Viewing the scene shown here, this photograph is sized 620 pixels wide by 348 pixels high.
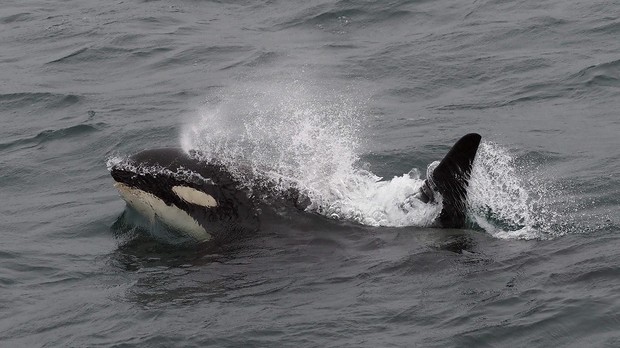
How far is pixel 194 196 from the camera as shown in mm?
14820

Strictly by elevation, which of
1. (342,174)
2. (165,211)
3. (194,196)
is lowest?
(342,174)

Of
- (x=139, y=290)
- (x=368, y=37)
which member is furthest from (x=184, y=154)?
(x=368, y=37)

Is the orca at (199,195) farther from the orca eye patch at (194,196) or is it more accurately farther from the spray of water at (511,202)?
the spray of water at (511,202)

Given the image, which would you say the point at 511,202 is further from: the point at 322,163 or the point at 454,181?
the point at 322,163

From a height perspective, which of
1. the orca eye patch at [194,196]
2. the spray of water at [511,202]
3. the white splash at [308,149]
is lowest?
the spray of water at [511,202]

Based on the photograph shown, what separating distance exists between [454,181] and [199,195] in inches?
131

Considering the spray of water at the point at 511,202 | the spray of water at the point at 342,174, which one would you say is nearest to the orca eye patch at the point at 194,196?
the spray of water at the point at 342,174

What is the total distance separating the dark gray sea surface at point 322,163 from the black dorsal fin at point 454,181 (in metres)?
0.25

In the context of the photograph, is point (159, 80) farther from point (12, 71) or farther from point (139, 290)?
point (139, 290)

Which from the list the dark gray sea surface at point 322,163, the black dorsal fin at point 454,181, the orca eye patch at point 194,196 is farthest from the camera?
the orca eye patch at point 194,196

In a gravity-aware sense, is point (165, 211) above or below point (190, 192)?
below

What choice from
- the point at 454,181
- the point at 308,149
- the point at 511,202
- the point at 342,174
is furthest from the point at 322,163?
the point at 454,181

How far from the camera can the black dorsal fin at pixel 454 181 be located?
1361 centimetres

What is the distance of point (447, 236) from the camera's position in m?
14.2
